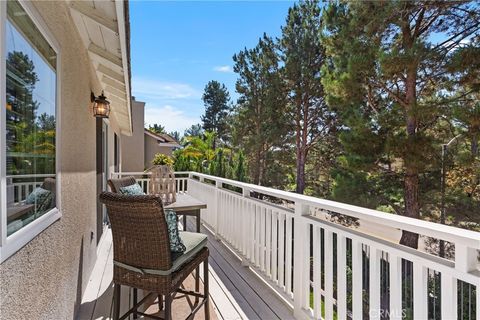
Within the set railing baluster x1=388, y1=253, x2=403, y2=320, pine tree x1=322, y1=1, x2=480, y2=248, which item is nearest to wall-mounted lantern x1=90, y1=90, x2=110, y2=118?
railing baluster x1=388, y1=253, x2=403, y2=320

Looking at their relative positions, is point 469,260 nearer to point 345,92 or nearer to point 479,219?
point 345,92

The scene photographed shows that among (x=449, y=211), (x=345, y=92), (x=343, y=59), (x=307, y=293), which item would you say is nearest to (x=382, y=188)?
(x=449, y=211)

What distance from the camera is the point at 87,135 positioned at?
126 inches

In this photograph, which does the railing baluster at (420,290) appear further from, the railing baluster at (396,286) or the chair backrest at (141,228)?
the chair backrest at (141,228)

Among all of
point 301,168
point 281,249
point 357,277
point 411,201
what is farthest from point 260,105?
point 357,277

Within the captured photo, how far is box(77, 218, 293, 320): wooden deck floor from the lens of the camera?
2588 mm

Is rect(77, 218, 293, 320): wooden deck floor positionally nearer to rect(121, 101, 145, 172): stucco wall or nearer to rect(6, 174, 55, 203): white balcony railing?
rect(6, 174, 55, 203): white balcony railing

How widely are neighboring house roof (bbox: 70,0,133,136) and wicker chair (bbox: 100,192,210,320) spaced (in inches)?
54.3

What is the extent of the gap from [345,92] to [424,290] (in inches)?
356

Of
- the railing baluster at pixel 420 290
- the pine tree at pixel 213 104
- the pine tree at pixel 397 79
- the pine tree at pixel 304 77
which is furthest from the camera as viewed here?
the pine tree at pixel 213 104

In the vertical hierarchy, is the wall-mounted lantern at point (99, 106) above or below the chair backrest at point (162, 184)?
above

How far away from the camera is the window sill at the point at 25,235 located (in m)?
1.14

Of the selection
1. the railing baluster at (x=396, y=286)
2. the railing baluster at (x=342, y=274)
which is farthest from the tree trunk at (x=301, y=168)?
the railing baluster at (x=396, y=286)

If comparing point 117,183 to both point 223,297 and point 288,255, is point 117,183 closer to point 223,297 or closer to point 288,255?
point 223,297
